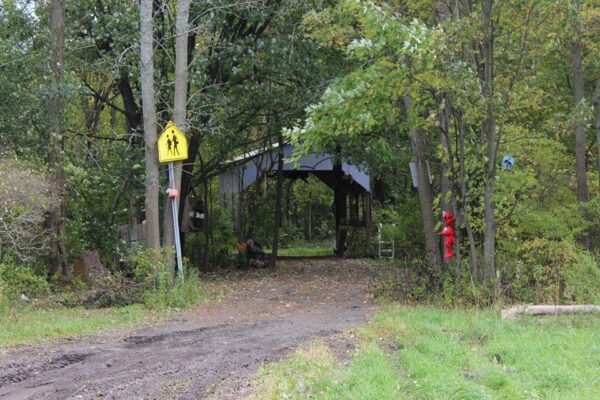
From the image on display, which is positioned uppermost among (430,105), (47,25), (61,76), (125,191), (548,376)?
(47,25)

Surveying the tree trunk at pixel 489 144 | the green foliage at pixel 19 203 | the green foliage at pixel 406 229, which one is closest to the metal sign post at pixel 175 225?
the green foliage at pixel 19 203

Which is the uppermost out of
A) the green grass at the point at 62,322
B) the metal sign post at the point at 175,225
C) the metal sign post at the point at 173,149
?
the metal sign post at the point at 173,149

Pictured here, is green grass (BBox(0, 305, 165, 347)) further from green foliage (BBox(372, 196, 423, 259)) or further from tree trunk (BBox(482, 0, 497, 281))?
green foliage (BBox(372, 196, 423, 259))

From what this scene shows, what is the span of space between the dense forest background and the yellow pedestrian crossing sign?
505 millimetres

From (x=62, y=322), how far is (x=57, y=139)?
4.47 meters

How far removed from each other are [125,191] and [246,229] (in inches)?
319

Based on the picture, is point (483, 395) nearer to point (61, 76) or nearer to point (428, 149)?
point (428, 149)

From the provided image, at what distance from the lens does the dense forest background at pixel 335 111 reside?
10.3 m

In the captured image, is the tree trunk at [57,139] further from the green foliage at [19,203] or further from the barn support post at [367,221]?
the barn support post at [367,221]

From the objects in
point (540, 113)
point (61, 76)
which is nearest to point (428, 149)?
point (540, 113)

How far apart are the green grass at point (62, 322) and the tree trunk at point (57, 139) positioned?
8.61ft

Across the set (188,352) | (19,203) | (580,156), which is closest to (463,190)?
(580,156)

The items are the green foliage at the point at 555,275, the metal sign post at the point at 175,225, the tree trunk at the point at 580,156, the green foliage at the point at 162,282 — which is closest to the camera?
the green foliage at the point at 555,275

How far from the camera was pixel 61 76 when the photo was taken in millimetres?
13117
